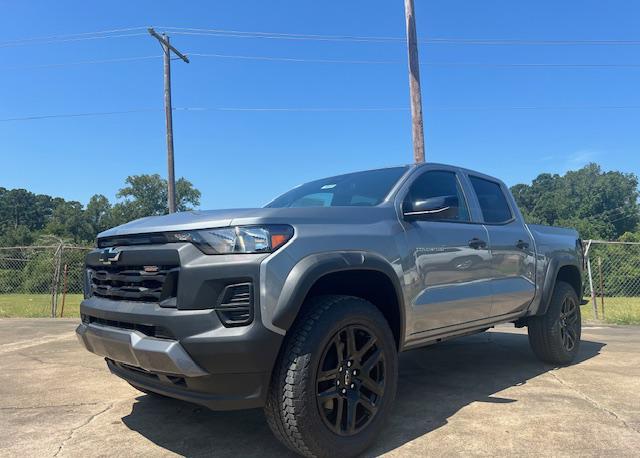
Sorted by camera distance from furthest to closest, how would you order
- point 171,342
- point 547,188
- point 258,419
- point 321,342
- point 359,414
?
point 547,188
point 258,419
point 359,414
point 321,342
point 171,342

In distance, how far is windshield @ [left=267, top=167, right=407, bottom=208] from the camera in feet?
12.4

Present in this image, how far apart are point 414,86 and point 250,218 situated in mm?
8113

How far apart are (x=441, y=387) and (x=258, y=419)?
5.70ft

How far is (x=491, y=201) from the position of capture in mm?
4844

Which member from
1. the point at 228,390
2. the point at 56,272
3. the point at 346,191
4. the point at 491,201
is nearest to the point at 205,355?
the point at 228,390

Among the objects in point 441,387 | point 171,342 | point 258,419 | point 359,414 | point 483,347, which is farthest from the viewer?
point 483,347

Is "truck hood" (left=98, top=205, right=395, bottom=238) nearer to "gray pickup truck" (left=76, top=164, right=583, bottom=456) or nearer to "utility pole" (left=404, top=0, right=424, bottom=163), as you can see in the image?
"gray pickup truck" (left=76, top=164, right=583, bottom=456)

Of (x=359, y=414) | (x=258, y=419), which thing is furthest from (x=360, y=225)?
(x=258, y=419)

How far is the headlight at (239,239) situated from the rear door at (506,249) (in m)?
2.37

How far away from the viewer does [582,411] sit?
3.68 meters

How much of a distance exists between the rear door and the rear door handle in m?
0.15

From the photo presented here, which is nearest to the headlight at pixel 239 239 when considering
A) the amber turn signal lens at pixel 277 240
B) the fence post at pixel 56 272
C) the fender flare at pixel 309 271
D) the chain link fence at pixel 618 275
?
the amber turn signal lens at pixel 277 240

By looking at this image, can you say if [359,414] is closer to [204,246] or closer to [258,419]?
[258,419]

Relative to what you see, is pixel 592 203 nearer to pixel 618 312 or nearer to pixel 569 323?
pixel 618 312
